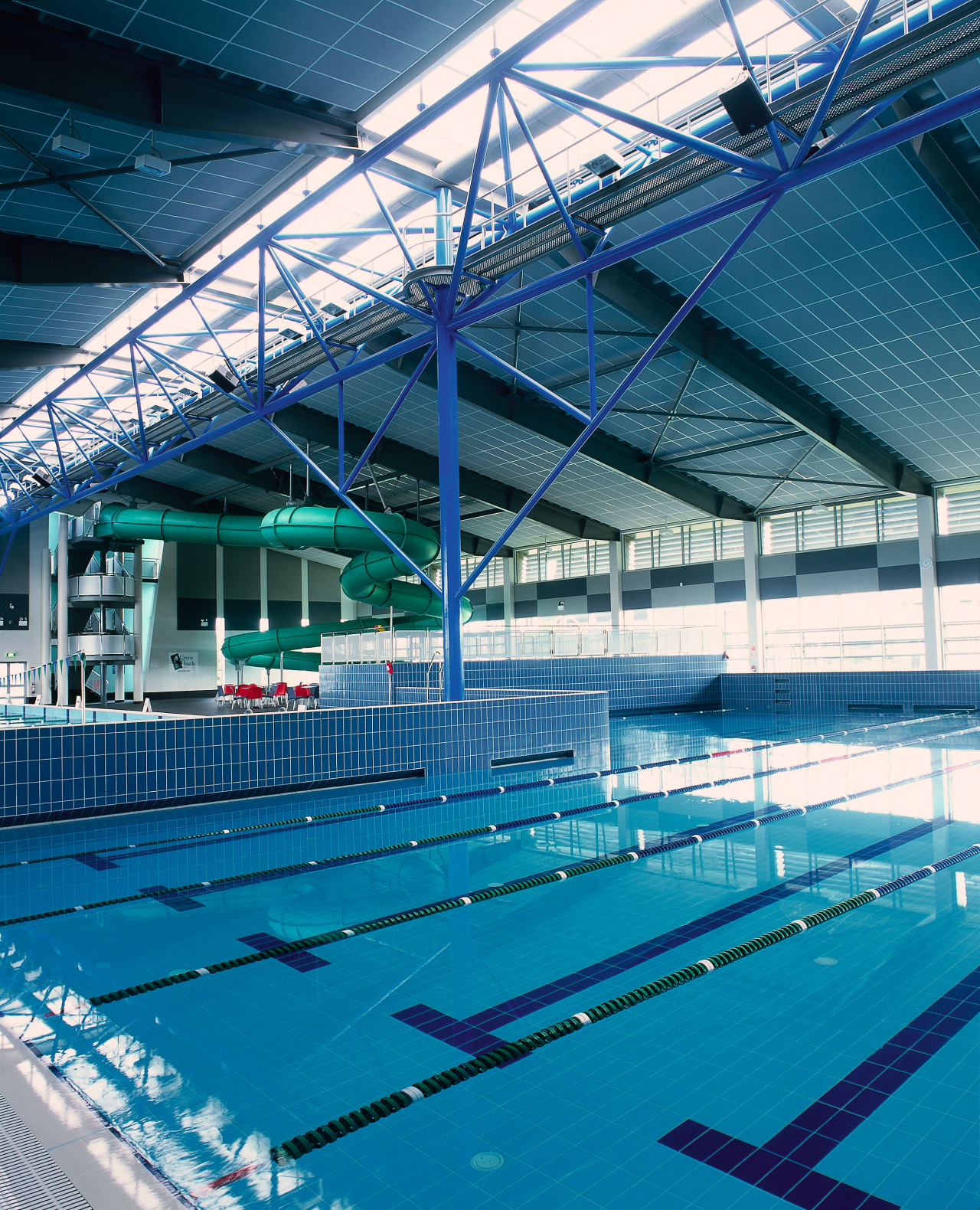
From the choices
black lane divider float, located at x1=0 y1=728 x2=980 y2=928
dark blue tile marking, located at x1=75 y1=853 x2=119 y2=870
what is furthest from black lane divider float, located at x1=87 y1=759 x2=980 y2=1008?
dark blue tile marking, located at x1=75 y1=853 x2=119 y2=870

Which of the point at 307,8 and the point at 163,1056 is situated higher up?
the point at 307,8

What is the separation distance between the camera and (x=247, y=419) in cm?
1368

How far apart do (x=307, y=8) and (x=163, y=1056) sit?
8149 millimetres

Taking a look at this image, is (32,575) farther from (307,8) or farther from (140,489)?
(307,8)

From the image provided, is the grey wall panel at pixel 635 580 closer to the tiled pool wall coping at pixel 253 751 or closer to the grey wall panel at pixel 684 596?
the grey wall panel at pixel 684 596

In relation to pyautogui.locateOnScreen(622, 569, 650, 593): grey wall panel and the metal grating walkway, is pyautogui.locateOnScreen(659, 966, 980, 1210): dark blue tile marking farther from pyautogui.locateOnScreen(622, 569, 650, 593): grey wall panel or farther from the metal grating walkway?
pyautogui.locateOnScreen(622, 569, 650, 593): grey wall panel

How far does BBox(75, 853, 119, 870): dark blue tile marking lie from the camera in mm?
5676

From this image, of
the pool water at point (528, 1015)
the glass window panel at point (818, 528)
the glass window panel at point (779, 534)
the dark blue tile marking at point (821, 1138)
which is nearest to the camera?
the dark blue tile marking at point (821, 1138)

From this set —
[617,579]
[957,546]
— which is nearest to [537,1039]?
[957,546]

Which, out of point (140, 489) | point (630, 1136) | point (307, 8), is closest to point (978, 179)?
point (307, 8)

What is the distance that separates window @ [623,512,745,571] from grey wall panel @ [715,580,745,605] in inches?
32.1

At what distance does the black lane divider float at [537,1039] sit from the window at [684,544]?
20666mm

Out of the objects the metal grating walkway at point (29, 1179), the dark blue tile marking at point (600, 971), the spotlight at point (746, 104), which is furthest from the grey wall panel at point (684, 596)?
the metal grating walkway at point (29, 1179)

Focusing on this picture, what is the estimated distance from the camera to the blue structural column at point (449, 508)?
33.2 ft
